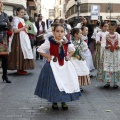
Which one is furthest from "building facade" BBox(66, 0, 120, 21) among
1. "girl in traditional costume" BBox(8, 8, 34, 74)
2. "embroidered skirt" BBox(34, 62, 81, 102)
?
"embroidered skirt" BBox(34, 62, 81, 102)

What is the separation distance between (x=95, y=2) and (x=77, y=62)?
189 ft

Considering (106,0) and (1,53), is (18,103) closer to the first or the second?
(1,53)

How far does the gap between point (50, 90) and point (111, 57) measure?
131 inches

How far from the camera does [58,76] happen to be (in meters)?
6.96

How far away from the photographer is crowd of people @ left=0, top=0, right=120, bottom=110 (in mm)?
6965

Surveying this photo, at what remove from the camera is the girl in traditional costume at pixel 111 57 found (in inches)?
384

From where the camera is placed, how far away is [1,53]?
31.9ft

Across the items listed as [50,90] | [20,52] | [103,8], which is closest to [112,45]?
[50,90]

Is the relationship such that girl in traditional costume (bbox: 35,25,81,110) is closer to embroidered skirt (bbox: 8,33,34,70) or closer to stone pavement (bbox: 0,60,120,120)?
stone pavement (bbox: 0,60,120,120)

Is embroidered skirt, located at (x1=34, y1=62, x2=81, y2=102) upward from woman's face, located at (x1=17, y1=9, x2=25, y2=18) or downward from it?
downward

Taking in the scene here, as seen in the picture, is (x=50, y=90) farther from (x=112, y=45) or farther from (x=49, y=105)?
(x=112, y=45)

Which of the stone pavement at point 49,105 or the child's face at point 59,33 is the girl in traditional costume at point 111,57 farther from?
the child's face at point 59,33

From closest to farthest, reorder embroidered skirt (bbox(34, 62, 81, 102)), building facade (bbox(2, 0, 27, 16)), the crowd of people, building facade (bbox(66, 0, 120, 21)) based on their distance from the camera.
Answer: embroidered skirt (bbox(34, 62, 81, 102)), the crowd of people, building facade (bbox(2, 0, 27, 16)), building facade (bbox(66, 0, 120, 21))

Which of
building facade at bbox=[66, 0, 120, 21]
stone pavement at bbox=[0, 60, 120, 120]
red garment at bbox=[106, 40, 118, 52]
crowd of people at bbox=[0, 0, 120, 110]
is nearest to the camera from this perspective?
stone pavement at bbox=[0, 60, 120, 120]
